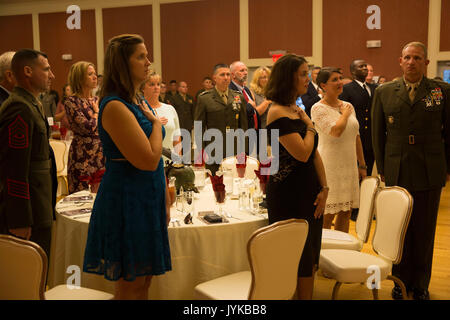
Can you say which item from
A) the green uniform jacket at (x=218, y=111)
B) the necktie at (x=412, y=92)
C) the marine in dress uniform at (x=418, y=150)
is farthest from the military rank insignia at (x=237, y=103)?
the necktie at (x=412, y=92)

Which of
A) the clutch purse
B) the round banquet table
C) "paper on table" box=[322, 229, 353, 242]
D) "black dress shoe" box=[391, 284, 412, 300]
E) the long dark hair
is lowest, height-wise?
"black dress shoe" box=[391, 284, 412, 300]

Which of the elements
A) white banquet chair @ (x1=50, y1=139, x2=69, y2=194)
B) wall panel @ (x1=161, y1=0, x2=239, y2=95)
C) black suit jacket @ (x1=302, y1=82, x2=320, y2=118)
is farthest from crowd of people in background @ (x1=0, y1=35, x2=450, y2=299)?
wall panel @ (x1=161, y1=0, x2=239, y2=95)

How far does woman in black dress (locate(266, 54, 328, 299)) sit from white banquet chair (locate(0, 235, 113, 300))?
126cm

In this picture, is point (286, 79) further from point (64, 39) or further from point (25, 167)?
point (64, 39)

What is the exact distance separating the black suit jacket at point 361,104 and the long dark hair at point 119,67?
4093 millimetres

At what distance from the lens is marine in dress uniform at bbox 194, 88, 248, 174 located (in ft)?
17.6

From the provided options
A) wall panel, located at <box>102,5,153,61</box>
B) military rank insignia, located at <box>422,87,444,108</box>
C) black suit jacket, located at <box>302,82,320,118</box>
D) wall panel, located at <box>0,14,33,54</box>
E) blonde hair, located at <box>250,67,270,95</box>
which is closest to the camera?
military rank insignia, located at <box>422,87,444,108</box>

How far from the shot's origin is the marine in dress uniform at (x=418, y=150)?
3262 mm

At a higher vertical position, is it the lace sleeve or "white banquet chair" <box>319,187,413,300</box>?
the lace sleeve

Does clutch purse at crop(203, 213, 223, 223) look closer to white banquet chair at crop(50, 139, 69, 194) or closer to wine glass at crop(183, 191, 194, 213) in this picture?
wine glass at crop(183, 191, 194, 213)

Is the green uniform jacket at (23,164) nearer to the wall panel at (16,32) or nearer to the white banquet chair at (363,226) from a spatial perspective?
the white banquet chair at (363,226)

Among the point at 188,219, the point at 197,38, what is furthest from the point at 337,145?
the point at 197,38

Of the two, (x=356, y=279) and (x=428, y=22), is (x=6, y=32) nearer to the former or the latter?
(x=428, y=22)

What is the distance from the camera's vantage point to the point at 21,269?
6.55 feet
